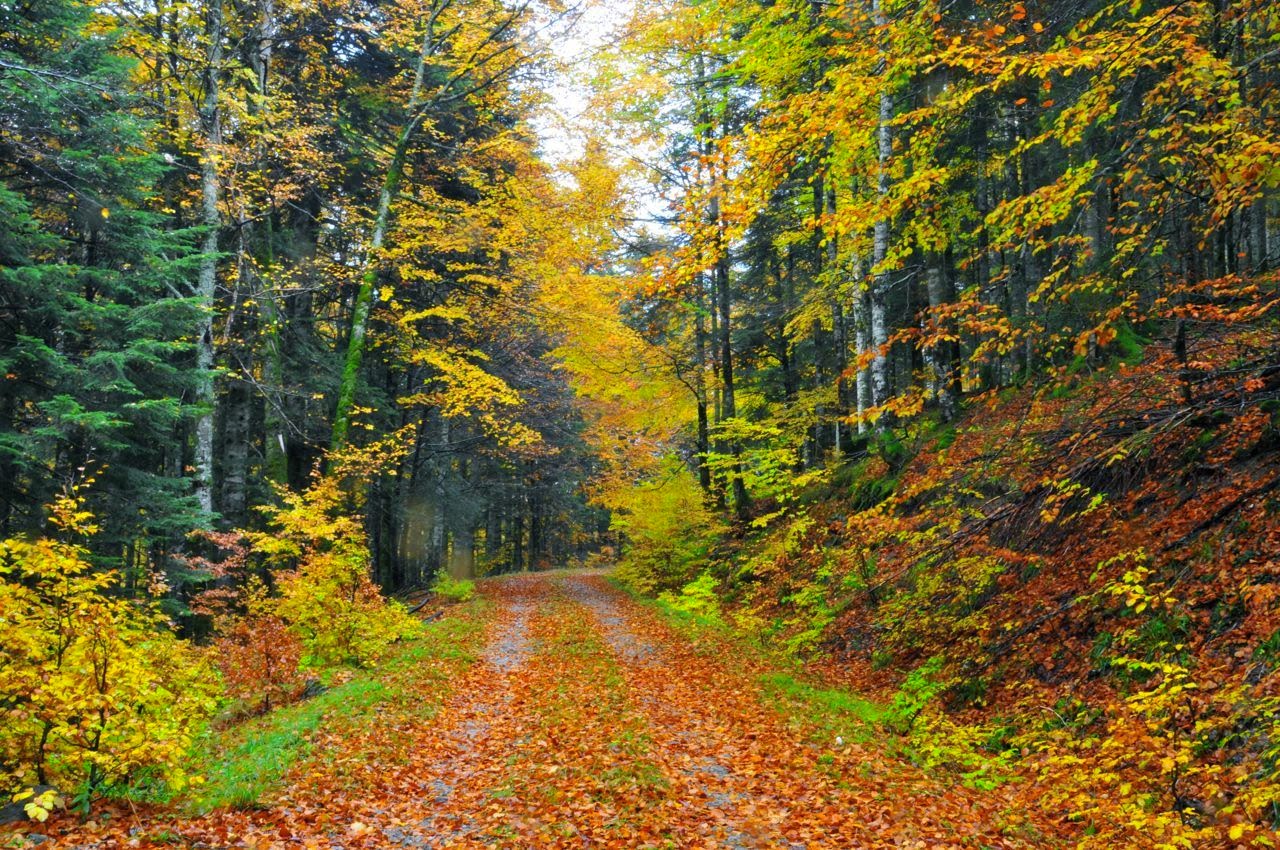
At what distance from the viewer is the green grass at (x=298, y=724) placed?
5.97 meters

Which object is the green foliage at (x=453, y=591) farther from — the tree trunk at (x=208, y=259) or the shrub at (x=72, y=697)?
the shrub at (x=72, y=697)

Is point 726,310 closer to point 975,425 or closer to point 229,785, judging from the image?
point 975,425

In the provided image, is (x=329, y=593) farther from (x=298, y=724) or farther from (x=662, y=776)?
(x=662, y=776)

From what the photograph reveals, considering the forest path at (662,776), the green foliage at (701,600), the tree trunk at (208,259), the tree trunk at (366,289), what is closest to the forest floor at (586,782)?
the forest path at (662,776)

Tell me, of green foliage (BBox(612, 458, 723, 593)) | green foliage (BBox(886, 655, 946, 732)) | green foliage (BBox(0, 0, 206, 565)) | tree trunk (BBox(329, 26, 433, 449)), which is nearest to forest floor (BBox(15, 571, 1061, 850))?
green foliage (BBox(886, 655, 946, 732))

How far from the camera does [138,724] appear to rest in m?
5.12

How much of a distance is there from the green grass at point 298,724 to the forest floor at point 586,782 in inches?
2.8

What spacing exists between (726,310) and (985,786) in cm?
1578

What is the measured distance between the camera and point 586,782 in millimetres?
6711

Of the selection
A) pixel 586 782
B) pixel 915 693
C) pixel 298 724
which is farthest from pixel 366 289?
pixel 915 693

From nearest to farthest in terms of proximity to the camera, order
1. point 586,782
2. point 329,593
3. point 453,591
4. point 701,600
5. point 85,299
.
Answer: point 586,782
point 329,593
point 85,299
point 701,600
point 453,591

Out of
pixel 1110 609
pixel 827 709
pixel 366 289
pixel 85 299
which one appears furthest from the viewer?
pixel 366 289

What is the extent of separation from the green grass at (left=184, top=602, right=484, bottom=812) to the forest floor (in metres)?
0.07

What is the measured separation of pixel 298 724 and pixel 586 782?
3.64 metres
